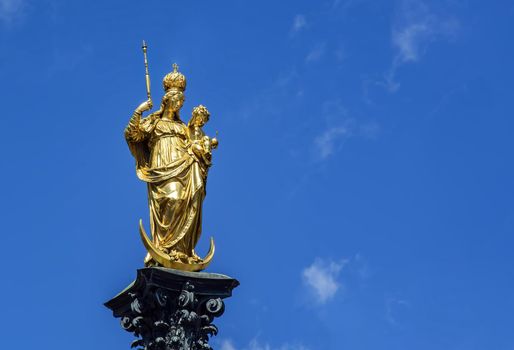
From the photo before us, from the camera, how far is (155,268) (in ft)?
111

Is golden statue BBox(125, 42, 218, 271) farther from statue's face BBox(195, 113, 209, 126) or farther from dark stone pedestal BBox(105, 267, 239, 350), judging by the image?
dark stone pedestal BBox(105, 267, 239, 350)

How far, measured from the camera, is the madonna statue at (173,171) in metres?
35.3

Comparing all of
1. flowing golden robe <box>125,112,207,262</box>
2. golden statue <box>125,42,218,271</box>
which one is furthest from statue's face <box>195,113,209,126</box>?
flowing golden robe <box>125,112,207,262</box>

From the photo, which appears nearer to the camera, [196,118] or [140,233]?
[140,233]

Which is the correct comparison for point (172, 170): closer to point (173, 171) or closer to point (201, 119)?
point (173, 171)

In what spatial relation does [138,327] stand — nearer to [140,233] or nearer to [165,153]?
[140,233]

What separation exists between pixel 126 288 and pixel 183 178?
353 cm

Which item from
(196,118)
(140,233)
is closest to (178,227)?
(140,233)

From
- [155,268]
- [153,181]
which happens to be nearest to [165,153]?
[153,181]

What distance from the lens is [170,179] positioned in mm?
36000

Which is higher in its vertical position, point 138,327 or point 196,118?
point 196,118

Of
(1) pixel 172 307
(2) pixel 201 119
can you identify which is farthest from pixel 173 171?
(1) pixel 172 307

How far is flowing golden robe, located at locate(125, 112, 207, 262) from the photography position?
35531mm

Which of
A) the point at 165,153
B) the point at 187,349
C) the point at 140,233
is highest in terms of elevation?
the point at 165,153
